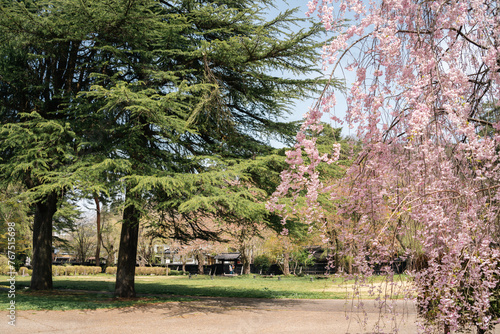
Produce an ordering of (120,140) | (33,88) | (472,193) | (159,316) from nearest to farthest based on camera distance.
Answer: (472,193) → (159,316) → (120,140) → (33,88)

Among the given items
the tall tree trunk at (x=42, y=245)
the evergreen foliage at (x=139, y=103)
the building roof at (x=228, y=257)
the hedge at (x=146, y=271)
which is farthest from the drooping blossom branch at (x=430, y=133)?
the building roof at (x=228, y=257)

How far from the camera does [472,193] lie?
304cm

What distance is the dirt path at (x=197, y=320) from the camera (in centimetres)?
755

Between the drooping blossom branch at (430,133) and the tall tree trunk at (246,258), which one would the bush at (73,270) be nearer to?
the tall tree trunk at (246,258)

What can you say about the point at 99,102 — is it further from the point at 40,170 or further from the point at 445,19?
the point at 445,19

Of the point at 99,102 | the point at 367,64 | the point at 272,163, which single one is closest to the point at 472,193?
the point at 367,64

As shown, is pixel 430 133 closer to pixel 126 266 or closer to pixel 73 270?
pixel 126 266

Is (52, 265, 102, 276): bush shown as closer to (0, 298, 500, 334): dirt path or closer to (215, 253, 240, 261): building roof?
(215, 253, 240, 261): building roof

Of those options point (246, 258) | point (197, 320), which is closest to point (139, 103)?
point (197, 320)

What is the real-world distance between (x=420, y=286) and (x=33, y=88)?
44.5ft

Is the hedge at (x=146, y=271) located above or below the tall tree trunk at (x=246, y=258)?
below

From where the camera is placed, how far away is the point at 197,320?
8.82 m

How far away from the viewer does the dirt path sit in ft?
24.8

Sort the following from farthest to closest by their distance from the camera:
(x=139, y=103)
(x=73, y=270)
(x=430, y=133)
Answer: (x=73, y=270), (x=139, y=103), (x=430, y=133)
